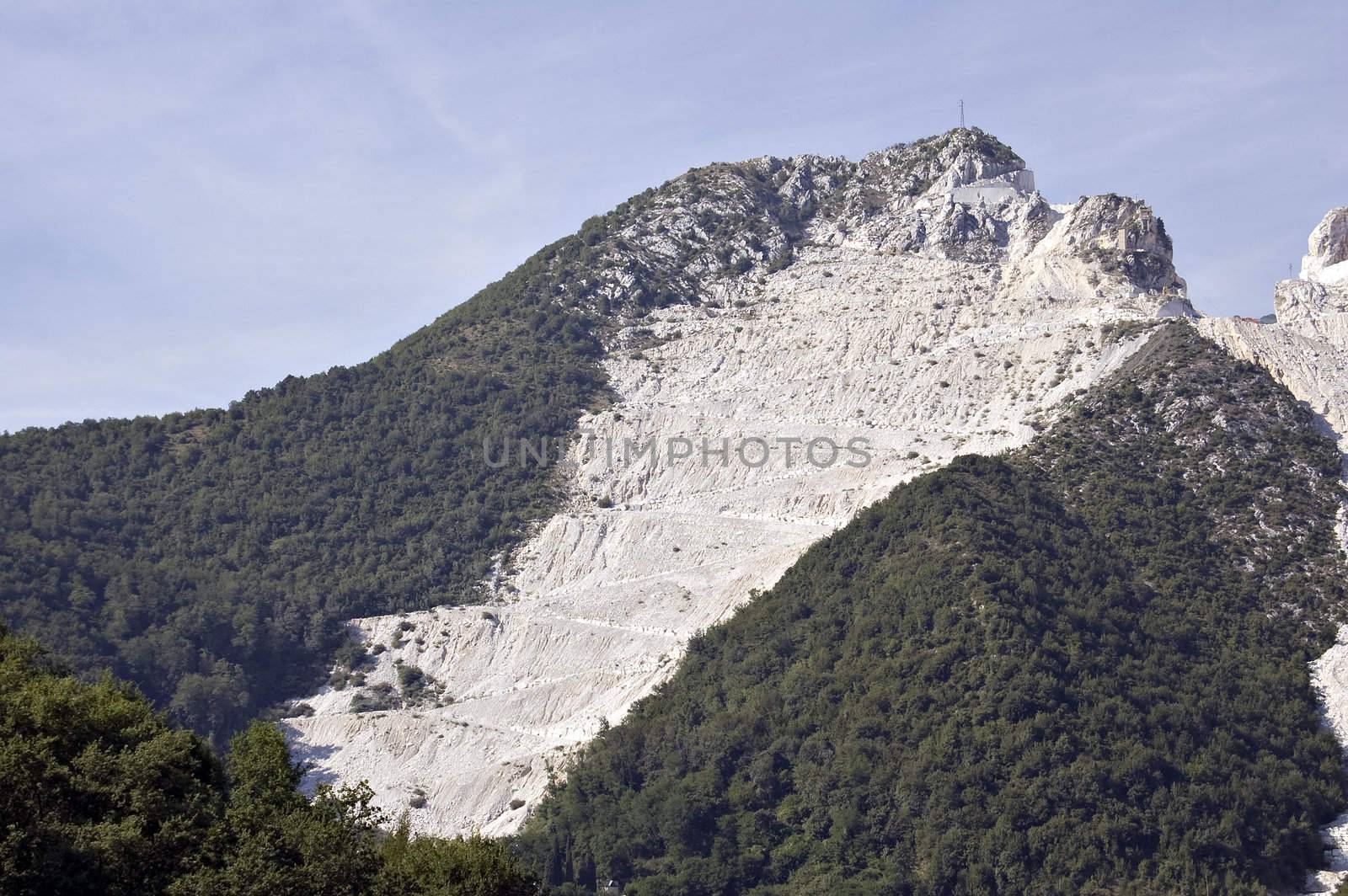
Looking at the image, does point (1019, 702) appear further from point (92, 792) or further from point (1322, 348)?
point (92, 792)

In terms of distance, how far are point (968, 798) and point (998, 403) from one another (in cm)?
3404

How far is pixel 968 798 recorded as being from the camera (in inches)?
2623

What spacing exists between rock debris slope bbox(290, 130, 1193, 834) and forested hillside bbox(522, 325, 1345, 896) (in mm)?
4764

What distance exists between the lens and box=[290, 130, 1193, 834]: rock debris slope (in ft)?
267

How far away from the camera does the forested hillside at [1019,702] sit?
214 ft

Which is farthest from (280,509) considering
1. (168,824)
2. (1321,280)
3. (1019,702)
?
(1321,280)

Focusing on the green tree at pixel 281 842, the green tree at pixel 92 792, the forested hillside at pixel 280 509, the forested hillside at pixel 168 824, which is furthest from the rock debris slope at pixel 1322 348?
the green tree at pixel 92 792

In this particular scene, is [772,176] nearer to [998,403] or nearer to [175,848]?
[998,403]

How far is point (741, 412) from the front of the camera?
A: 333ft

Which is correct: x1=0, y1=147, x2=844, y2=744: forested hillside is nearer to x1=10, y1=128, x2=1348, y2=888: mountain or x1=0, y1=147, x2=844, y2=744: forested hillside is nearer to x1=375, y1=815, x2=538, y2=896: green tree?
x1=10, y1=128, x2=1348, y2=888: mountain

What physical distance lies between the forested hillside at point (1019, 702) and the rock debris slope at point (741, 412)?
476 centimetres

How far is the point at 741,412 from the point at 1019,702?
35.2 metres

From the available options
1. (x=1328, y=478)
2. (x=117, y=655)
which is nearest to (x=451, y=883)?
(x=117, y=655)

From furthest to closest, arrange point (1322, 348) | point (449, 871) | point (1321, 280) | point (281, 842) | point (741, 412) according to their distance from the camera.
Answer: point (1321, 280)
point (741, 412)
point (1322, 348)
point (449, 871)
point (281, 842)
